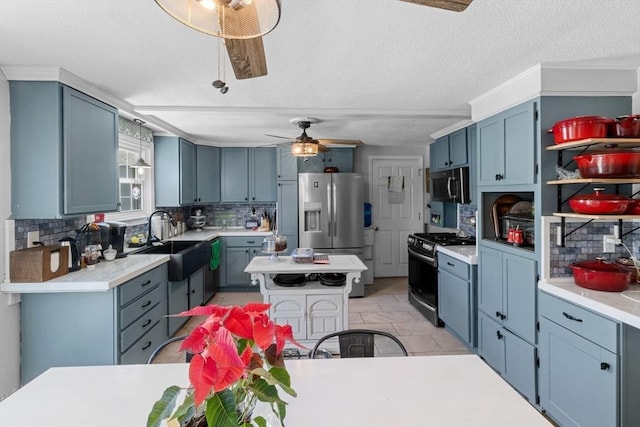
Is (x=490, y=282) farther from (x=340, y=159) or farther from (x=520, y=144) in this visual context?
(x=340, y=159)

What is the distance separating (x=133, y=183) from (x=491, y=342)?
13.8 feet

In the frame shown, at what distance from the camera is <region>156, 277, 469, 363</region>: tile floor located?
3.09 meters

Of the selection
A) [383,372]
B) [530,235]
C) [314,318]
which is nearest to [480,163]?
[530,235]

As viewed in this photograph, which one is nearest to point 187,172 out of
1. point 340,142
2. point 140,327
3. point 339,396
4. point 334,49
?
point 340,142

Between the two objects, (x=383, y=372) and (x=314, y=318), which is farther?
(x=314, y=318)

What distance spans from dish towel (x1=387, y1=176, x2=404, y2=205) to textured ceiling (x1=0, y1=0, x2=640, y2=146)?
8.12 ft

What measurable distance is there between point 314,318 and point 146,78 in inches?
94.9

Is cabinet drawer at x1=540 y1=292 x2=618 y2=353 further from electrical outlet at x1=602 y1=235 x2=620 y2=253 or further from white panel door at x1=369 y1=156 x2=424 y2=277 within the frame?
white panel door at x1=369 y1=156 x2=424 y2=277

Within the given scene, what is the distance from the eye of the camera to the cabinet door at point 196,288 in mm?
3809

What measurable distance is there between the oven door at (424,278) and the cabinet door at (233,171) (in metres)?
2.72

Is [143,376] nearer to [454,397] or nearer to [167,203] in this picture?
[454,397]

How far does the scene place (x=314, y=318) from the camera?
9.83 ft

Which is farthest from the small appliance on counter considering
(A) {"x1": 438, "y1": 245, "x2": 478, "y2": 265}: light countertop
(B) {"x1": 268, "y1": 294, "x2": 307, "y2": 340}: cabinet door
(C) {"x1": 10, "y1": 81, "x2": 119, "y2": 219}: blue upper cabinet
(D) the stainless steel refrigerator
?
(A) {"x1": 438, "y1": 245, "x2": 478, "y2": 265}: light countertop

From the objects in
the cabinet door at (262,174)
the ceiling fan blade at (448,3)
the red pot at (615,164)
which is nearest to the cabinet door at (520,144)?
the red pot at (615,164)
